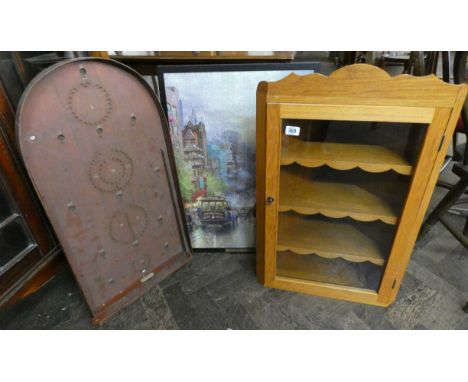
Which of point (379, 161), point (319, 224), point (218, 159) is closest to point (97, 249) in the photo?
point (218, 159)

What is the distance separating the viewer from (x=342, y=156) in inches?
39.1

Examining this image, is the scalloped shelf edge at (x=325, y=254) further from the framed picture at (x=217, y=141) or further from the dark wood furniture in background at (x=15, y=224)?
the dark wood furniture in background at (x=15, y=224)

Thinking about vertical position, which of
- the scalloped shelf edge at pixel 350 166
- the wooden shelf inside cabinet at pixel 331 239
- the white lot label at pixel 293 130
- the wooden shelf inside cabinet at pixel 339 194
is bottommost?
the wooden shelf inside cabinet at pixel 331 239

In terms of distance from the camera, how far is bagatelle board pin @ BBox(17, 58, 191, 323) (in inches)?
34.7

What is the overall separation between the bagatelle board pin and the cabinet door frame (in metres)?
0.49

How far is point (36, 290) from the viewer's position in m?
1.31

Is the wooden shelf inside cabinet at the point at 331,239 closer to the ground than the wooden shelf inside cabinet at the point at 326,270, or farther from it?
farther from it

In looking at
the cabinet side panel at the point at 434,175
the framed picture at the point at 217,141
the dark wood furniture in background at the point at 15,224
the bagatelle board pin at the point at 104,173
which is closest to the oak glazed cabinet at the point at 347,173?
the cabinet side panel at the point at 434,175

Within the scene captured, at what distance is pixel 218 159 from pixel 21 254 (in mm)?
958

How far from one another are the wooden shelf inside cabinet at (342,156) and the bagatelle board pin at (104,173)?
56 cm

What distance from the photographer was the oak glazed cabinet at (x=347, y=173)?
2.64ft

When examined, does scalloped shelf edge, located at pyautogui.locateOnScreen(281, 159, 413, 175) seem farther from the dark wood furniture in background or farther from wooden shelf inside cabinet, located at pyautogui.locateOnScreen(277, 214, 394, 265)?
the dark wood furniture in background

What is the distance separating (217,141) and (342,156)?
56cm

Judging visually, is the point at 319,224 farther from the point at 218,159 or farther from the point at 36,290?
the point at 36,290
